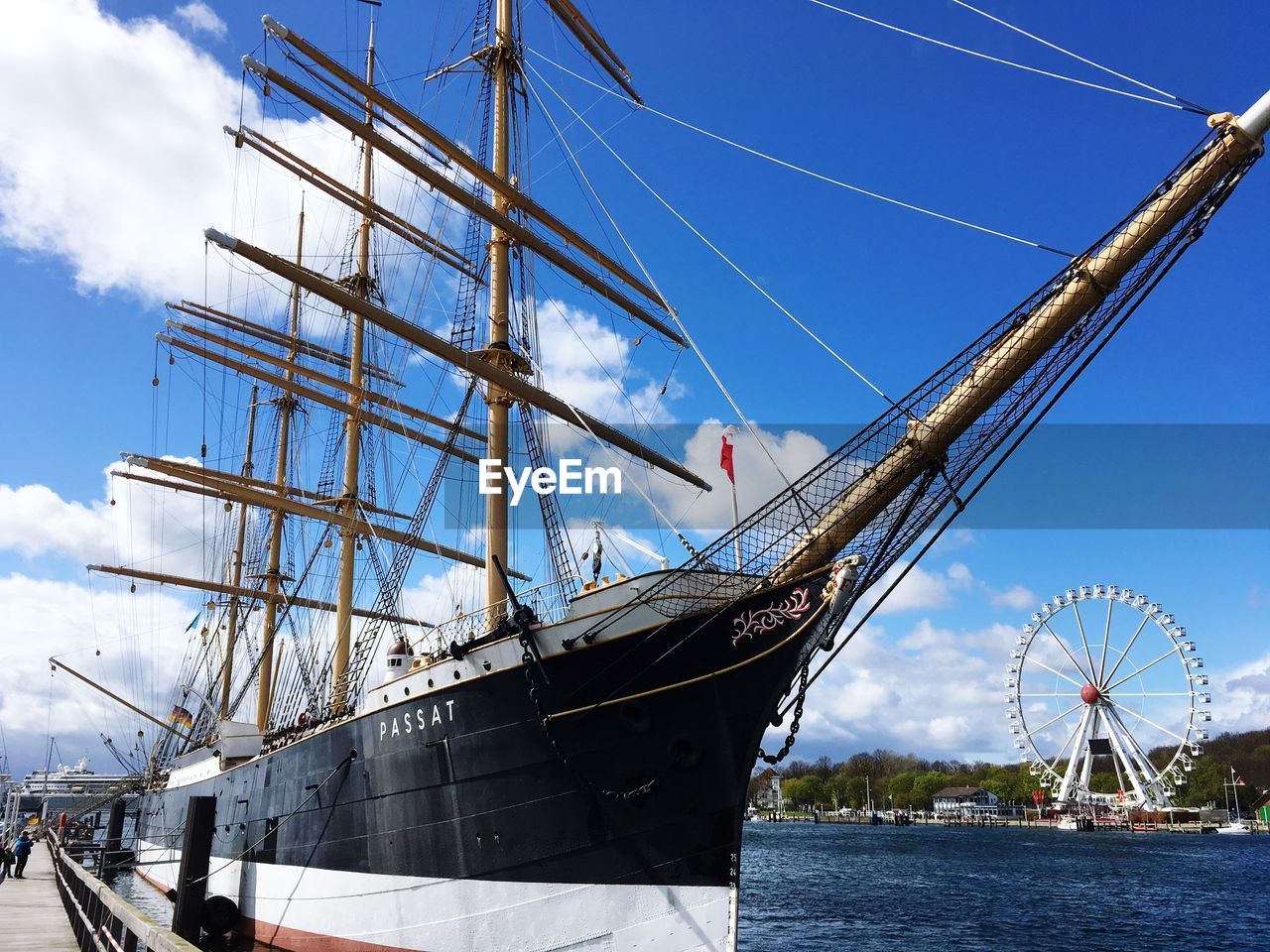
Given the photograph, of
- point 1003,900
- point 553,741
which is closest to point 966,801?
point 1003,900

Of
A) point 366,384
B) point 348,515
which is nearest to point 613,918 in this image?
point 348,515

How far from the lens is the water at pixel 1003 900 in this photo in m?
22.9

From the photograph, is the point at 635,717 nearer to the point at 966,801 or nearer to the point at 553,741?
the point at 553,741

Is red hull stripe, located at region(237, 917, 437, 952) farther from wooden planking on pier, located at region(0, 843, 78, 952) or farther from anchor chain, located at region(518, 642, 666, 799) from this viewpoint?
anchor chain, located at region(518, 642, 666, 799)

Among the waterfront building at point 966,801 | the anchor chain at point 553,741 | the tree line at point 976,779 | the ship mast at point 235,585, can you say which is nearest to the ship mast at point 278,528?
the ship mast at point 235,585

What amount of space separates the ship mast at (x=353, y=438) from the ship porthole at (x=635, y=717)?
13.7m

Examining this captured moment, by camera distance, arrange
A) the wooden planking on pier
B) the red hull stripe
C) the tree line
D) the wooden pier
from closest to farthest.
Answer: the wooden pier
the wooden planking on pier
the red hull stripe
the tree line

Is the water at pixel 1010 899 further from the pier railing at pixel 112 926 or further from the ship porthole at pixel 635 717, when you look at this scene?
the pier railing at pixel 112 926

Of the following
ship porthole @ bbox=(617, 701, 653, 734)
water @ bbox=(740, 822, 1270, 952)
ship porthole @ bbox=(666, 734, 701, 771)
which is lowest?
water @ bbox=(740, 822, 1270, 952)

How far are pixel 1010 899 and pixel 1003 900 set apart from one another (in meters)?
0.54

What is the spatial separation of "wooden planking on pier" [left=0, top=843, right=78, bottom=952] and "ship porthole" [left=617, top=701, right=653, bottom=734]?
7.91 metres

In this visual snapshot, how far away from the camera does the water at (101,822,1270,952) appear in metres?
22.9

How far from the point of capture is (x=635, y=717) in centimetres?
1157

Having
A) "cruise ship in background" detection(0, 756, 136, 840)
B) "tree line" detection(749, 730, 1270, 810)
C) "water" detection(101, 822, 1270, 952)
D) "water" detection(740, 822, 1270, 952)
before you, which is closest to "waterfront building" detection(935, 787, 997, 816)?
"tree line" detection(749, 730, 1270, 810)
